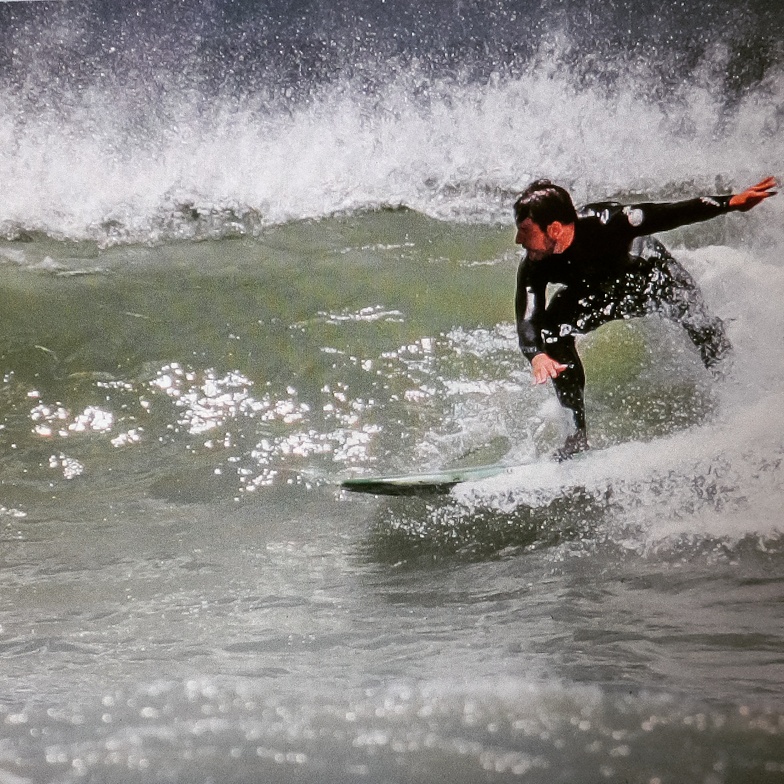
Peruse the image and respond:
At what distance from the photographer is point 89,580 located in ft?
5.23

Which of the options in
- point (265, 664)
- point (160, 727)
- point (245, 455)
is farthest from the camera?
point (245, 455)

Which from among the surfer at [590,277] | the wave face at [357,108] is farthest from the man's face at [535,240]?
the wave face at [357,108]

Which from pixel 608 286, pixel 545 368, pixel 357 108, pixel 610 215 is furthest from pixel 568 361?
pixel 357 108

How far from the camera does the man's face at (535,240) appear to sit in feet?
4.61

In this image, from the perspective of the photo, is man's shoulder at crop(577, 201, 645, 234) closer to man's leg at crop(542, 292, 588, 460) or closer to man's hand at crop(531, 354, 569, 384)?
man's leg at crop(542, 292, 588, 460)

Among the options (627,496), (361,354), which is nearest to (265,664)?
(361,354)

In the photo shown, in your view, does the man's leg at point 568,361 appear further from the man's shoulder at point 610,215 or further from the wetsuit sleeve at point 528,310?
the man's shoulder at point 610,215

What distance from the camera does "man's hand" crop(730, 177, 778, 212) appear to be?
136 centimetres

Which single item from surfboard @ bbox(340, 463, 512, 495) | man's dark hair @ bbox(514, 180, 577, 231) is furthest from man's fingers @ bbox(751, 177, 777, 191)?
surfboard @ bbox(340, 463, 512, 495)

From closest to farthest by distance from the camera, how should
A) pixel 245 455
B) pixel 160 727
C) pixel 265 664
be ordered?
1. pixel 160 727
2. pixel 265 664
3. pixel 245 455

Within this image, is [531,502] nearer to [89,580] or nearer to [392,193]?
[392,193]

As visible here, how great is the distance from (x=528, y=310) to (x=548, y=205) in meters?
0.19

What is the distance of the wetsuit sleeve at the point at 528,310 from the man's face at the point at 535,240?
0.03m

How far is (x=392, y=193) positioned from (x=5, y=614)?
1140mm
